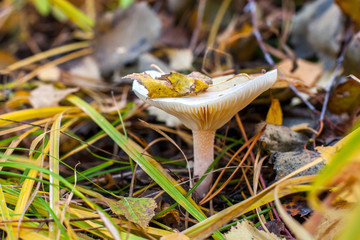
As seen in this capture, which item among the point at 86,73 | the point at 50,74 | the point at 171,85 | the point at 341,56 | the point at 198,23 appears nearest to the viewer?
the point at 171,85

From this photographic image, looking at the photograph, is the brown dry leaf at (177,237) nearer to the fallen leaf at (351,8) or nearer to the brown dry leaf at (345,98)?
the brown dry leaf at (345,98)

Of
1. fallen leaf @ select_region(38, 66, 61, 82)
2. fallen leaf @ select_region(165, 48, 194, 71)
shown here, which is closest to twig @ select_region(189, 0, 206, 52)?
fallen leaf @ select_region(165, 48, 194, 71)

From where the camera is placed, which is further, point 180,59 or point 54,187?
point 180,59

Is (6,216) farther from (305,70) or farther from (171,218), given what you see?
(305,70)

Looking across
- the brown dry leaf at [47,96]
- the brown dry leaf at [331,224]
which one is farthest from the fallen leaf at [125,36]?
the brown dry leaf at [331,224]

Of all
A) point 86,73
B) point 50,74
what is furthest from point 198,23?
point 50,74

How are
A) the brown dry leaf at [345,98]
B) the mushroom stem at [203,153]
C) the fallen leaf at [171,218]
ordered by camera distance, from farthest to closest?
1. the brown dry leaf at [345,98]
2. the mushroom stem at [203,153]
3. the fallen leaf at [171,218]
